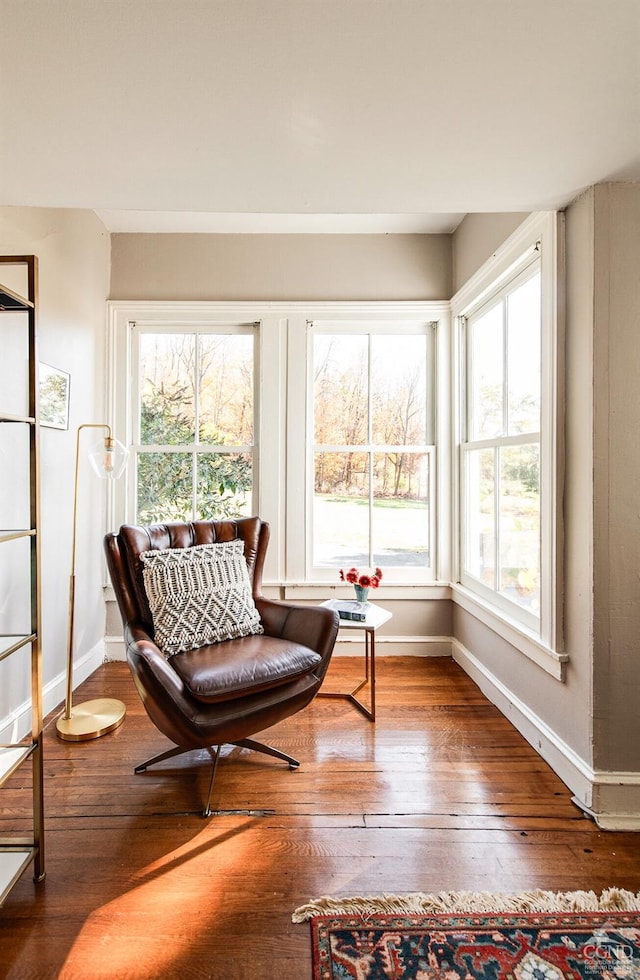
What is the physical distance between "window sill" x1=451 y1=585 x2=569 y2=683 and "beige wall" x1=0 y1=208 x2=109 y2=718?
2.32 metres

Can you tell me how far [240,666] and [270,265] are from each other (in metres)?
2.60

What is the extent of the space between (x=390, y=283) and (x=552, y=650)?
2482 millimetres

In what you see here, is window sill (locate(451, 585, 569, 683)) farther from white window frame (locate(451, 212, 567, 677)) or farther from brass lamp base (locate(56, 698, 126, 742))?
brass lamp base (locate(56, 698, 126, 742))

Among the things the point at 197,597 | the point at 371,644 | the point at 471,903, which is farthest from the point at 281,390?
the point at 471,903

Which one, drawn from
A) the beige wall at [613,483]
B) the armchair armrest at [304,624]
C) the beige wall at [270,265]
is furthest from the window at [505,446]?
the armchair armrest at [304,624]

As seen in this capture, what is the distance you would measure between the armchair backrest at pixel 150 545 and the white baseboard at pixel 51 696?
2.18 feet

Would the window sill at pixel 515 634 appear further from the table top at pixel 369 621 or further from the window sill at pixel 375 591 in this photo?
the table top at pixel 369 621

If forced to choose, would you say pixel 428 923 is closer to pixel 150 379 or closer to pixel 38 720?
pixel 38 720

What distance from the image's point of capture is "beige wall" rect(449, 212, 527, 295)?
2.52m

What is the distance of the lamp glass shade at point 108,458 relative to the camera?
2.42 meters

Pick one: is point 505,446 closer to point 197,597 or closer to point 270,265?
point 197,597

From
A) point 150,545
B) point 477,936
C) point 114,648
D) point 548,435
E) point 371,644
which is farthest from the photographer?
point 114,648

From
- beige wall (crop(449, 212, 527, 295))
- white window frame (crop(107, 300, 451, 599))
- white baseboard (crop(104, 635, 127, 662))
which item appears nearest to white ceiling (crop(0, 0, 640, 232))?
beige wall (crop(449, 212, 527, 295))

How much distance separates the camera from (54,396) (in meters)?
2.61
